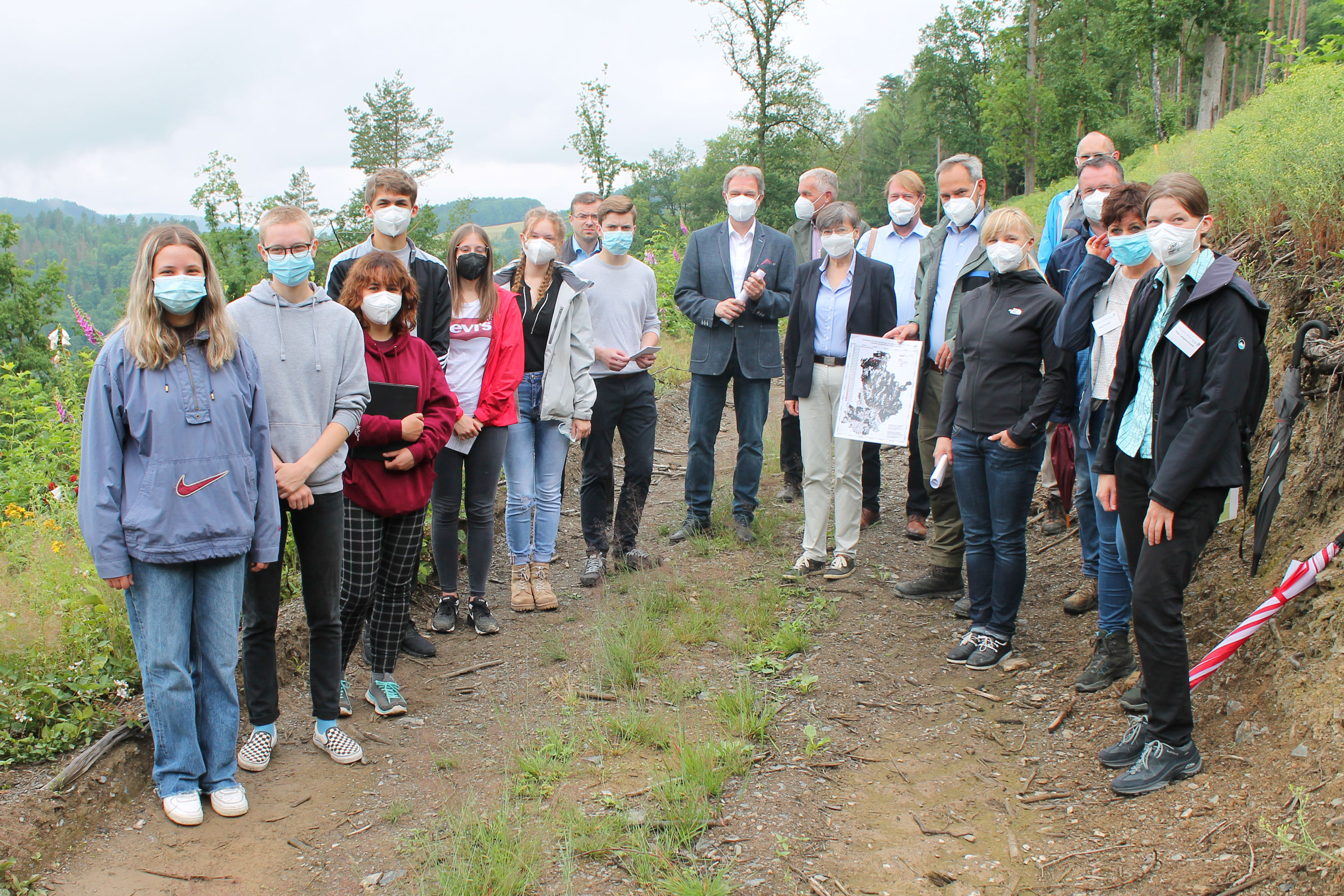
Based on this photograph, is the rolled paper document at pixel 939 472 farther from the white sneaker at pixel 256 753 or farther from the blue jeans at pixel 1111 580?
the white sneaker at pixel 256 753

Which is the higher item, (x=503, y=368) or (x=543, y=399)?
(x=503, y=368)

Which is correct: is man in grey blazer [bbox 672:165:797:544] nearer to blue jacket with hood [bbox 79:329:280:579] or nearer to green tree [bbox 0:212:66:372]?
blue jacket with hood [bbox 79:329:280:579]

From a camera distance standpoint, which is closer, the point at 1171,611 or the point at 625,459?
the point at 1171,611

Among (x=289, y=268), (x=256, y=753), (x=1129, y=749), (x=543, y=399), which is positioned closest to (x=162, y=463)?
(x=289, y=268)

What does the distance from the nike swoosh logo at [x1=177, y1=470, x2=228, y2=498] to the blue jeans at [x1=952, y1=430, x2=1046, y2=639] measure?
3.63m

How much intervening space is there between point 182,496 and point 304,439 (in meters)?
0.61

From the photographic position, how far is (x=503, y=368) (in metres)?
5.08

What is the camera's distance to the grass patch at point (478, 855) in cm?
288

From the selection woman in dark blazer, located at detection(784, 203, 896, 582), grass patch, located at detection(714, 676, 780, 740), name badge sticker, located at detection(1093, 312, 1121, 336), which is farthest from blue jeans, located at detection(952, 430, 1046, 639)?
grass patch, located at detection(714, 676, 780, 740)

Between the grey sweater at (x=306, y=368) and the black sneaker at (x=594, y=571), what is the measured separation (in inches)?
96.5

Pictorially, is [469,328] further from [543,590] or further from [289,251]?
[543,590]

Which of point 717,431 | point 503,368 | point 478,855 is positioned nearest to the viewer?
point 478,855

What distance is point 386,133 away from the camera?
46.1m

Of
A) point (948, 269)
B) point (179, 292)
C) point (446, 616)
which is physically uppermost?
point (948, 269)
